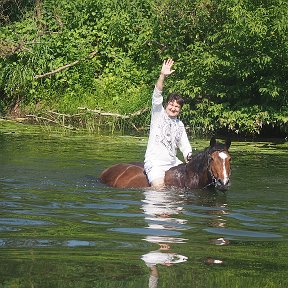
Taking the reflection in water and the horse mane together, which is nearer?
the reflection in water

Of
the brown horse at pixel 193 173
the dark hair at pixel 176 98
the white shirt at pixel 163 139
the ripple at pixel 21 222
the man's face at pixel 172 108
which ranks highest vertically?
the dark hair at pixel 176 98

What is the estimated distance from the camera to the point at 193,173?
41.0 feet

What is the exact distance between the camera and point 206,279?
665cm

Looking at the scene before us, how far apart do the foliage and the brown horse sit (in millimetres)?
8695

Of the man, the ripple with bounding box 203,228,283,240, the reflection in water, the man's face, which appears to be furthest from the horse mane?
the ripple with bounding box 203,228,283,240

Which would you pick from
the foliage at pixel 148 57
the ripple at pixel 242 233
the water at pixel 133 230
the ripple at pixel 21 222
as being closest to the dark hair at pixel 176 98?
the water at pixel 133 230

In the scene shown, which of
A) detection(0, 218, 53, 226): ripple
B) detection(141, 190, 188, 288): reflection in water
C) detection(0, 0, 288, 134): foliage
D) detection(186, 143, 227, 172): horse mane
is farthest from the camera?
detection(0, 0, 288, 134): foliage

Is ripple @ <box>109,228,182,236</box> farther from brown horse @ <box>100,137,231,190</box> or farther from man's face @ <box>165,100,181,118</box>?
man's face @ <box>165,100,181,118</box>

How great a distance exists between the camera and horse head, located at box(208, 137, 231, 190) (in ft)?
38.4

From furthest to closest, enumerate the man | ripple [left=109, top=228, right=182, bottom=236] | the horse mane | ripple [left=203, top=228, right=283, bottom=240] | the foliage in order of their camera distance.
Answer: the foliage < the man < the horse mane < ripple [left=203, top=228, right=283, bottom=240] < ripple [left=109, top=228, right=182, bottom=236]

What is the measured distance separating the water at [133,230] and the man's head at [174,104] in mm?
1011

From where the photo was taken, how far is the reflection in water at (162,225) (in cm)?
727

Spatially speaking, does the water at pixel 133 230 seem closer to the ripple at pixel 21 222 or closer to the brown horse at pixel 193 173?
the ripple at pixel 21 222

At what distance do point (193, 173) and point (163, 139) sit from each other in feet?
1.93
